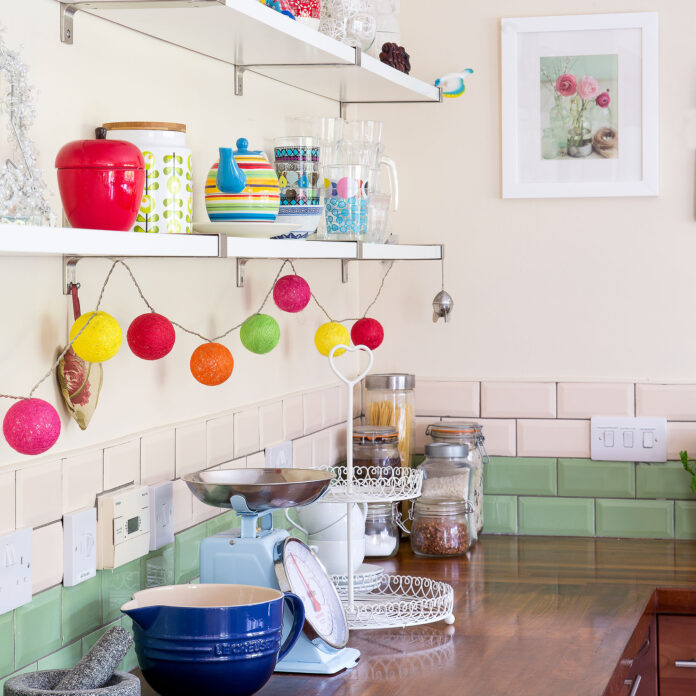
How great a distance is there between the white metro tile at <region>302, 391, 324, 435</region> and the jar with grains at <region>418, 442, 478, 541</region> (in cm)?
24

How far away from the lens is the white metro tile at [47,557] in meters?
1.39

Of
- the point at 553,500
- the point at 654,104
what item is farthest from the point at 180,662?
the point at 654,104

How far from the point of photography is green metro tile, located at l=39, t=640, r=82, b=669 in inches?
56.1

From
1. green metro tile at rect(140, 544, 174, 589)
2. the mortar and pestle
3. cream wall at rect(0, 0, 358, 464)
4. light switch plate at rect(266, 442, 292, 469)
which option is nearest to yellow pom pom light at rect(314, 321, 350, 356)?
cream wall at rect(0, 0, 358, 464)

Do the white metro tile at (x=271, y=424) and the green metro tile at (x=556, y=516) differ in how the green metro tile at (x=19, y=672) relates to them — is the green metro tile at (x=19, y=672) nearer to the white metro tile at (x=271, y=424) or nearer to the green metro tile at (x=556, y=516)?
the white metro tile at (x=271, y=424)

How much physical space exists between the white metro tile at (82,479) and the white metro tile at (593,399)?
135 cm

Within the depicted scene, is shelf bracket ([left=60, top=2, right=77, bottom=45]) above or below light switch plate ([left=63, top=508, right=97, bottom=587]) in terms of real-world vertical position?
above

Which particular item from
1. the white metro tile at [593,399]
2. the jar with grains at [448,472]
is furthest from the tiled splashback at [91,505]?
the white metro tile at [593,399]

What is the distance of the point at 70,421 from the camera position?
4.86 feet

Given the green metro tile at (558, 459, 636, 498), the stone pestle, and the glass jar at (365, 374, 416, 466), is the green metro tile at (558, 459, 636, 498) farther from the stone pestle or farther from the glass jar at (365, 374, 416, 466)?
the stone pestle

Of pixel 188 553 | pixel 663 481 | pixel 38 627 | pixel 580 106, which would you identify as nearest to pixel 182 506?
pixel 188 553

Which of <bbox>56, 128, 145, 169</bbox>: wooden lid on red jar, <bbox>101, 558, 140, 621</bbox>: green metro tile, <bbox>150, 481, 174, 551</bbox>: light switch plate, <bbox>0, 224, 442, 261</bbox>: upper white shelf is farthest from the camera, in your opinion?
<bbox>150, 481, 174, 551</bbox>: light switch plate

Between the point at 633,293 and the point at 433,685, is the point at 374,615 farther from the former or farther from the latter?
the point at 633,293

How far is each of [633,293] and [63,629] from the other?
5.23 ft
